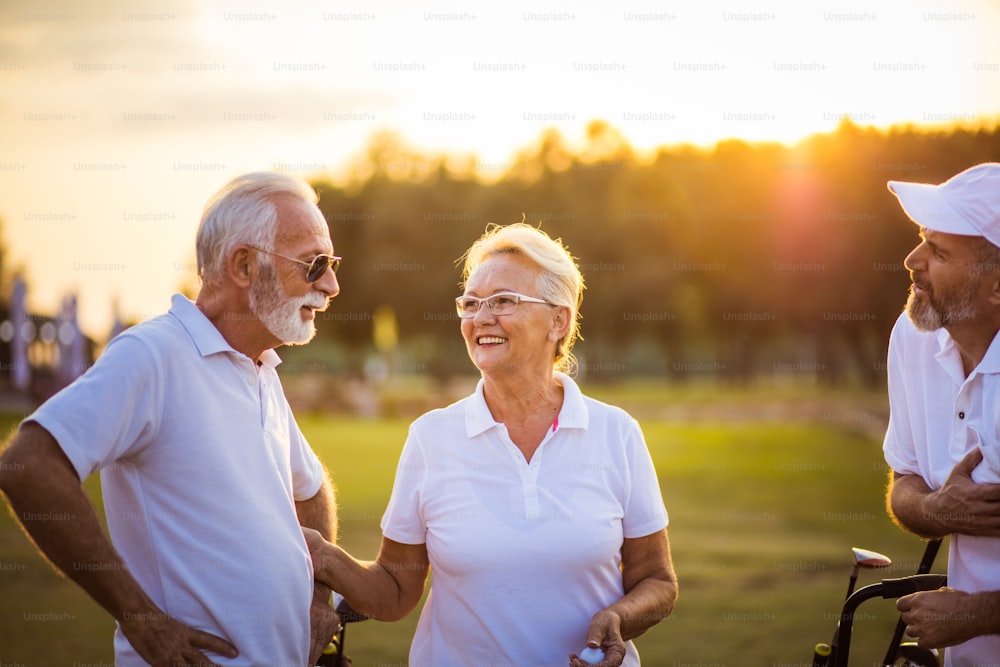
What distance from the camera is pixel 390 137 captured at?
3906cm

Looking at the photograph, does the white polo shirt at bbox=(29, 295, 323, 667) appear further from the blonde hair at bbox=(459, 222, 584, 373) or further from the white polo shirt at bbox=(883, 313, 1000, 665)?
the white polo shirt at bbox=(883, 313, 1000, 665)

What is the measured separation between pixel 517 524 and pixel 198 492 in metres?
1.11

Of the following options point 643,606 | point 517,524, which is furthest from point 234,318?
point 643,606

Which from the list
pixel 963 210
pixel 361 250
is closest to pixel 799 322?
pixel 361 250

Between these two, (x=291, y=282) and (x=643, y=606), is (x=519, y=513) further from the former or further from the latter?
(x=291, y=282)

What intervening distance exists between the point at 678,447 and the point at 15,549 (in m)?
15.4

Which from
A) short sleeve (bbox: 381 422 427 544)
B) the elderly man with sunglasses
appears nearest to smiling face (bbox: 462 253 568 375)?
short sleeve (bbox: 381 422 427 544)

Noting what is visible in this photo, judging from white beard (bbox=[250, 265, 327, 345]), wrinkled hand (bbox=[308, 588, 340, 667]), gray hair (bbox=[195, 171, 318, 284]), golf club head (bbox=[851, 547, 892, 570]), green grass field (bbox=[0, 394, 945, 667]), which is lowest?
green grass field (bbox=[0, 394, 945, 667])

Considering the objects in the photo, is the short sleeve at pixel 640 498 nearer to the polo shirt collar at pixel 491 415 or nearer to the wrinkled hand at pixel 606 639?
the polo shirt collar at pixel 491 415

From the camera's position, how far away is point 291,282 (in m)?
3.18

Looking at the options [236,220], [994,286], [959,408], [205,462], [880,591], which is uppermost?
[236,220]

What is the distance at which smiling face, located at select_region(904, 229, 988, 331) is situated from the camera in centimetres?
321

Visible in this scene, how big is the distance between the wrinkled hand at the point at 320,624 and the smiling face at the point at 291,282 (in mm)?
951

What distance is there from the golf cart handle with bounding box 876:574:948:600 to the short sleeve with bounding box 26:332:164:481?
2.53m
